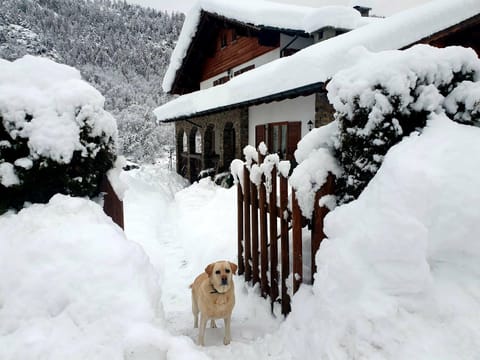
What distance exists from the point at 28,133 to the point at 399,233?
294cm

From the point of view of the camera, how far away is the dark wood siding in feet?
41.0

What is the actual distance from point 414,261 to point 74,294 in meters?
2.13

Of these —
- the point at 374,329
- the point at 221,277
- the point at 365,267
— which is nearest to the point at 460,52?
the point at 365,267

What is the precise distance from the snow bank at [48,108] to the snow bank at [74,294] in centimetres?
66

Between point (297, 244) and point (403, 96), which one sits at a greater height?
point (403, 96)

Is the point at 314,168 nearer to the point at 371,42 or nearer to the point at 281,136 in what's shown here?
the point at 371,42

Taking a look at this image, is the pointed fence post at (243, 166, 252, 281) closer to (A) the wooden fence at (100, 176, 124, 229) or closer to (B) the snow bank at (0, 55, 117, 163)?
(A) the wooden fence at (100, 176, 124, 229)

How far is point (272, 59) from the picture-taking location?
1164 centimetres

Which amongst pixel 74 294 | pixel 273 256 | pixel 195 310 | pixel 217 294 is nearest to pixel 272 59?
pixel 273 256

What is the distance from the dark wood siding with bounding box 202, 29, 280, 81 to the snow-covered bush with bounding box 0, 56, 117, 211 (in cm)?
957

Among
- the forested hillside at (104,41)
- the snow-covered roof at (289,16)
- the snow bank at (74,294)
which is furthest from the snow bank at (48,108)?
the forested hillside at (104,41)

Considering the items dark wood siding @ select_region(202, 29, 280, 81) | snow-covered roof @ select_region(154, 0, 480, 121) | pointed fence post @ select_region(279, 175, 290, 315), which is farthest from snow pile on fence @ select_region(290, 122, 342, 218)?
dark wood siding @ select_region(202, 29, 280, 81)

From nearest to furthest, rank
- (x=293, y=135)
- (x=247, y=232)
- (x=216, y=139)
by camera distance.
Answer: (x=247, y=232), (x=293, y=135), (x=216, y=139)

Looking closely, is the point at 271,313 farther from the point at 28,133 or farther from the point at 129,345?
the point at 28,133
